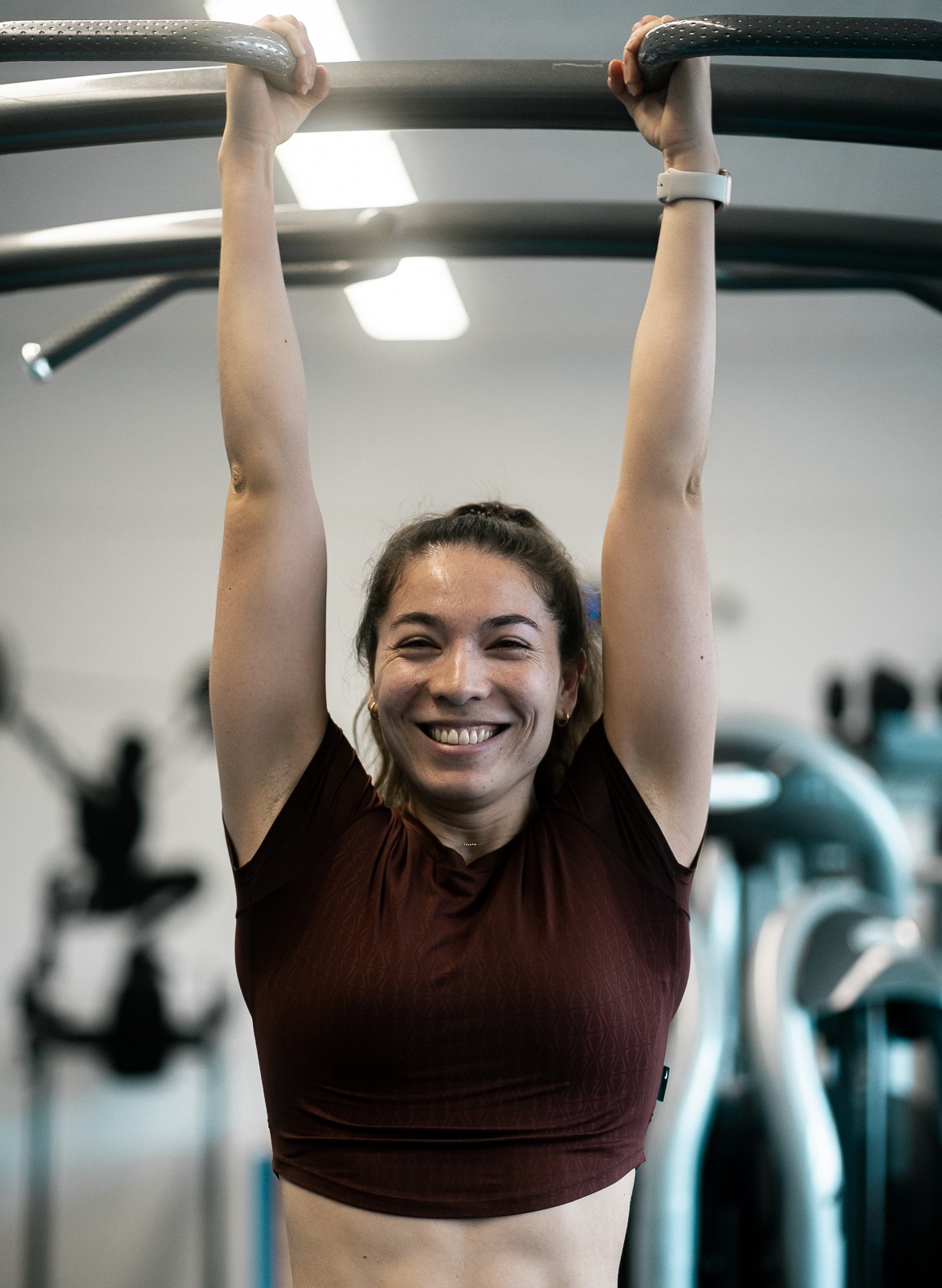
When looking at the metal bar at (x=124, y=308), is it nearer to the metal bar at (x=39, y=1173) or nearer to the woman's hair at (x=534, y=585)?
the woman's hair at (x=534, y=585)

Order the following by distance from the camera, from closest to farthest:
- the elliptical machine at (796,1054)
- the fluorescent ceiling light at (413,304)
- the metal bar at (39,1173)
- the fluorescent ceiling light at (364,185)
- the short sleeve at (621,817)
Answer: the short sleeve at (621,817) < the elliptical machine at (796,1054) < the fluorescent ceiling light at (364,185) < the fluorescent ceiling light at (413,304) < the metal bar at (39,1173)

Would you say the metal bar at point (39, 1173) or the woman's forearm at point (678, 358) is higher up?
the woman's forearm at point (678, 358)

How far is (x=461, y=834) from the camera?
3.70ft

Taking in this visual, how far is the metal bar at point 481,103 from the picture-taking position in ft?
3.27

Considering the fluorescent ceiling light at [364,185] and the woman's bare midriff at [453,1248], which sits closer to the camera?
the woman's bare midriff at [453,1248]

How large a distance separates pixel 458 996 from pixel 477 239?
0.87m

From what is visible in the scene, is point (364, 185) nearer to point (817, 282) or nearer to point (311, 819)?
point (817, 282)

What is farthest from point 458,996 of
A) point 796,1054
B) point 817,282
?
point 796,1054

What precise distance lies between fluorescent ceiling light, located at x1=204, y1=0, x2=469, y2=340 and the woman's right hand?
46 centimetres

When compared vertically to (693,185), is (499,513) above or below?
below

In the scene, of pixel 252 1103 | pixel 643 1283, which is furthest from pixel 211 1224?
pixel 643 1283

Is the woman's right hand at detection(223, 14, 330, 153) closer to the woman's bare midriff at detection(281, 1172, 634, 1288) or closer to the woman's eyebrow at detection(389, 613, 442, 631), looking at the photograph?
the woman's eyebrow at detection(389, 613, 442, 631)

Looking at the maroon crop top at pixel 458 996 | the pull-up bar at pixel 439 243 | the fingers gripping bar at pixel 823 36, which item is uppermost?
the pull-up bar at pixel 439 243

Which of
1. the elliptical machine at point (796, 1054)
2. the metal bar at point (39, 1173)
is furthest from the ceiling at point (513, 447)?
the metal bar at point (39, 1173)
